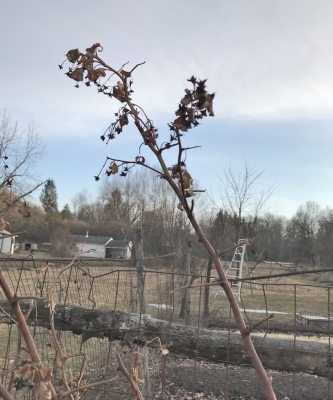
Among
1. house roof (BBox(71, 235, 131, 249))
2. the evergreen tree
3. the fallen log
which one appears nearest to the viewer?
the fallen log

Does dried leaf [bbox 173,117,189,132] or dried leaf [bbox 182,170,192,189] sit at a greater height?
dried leaf [bbox 173,117,189,132]

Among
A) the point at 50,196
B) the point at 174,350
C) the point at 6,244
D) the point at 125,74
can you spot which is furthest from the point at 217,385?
the point at 50,196

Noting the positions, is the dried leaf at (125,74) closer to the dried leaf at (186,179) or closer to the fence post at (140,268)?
the dried leaf at (186,179)

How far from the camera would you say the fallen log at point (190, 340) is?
3088mm

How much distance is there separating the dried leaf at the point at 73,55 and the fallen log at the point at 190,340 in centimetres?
261

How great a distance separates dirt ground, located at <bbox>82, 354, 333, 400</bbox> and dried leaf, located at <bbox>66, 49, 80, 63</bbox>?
4.11m

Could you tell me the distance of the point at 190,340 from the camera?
10.6 ft

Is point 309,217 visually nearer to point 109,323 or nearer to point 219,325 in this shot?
point 219,325

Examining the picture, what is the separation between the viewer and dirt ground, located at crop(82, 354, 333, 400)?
4617 mm

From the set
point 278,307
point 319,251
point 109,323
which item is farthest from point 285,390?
point 319,251

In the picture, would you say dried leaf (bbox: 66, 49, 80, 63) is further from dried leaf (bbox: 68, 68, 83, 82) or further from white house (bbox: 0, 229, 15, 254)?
white house (bbox: 0, 229, 15, 254)

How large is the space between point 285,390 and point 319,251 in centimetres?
3000

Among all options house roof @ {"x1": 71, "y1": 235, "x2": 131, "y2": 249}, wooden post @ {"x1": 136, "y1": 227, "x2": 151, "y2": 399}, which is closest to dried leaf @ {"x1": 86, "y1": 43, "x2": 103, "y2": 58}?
wooden post @ {"x1": 136, "y1": 227, "x2": 151, "y2": 399}

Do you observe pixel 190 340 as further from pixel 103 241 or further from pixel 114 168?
pixel 103 241
